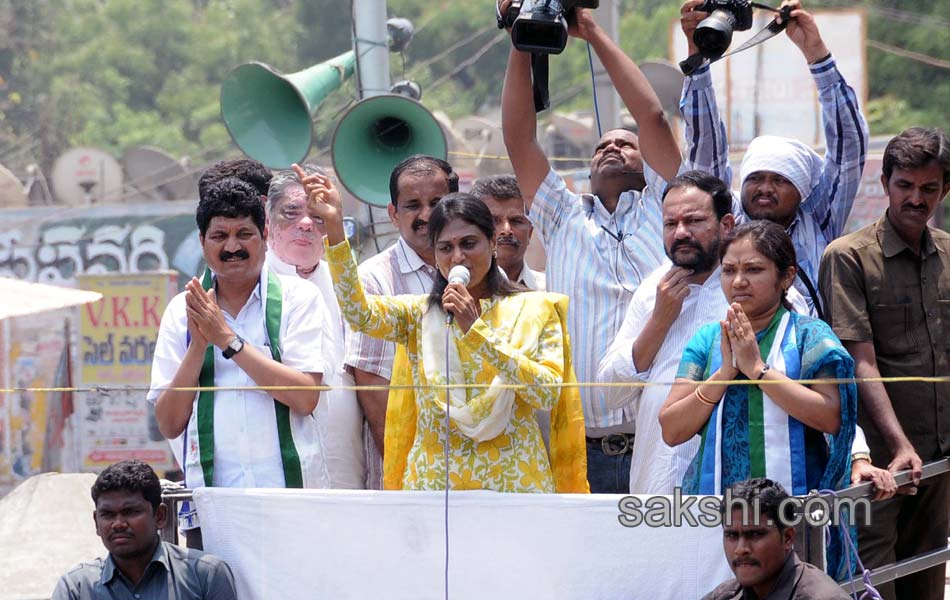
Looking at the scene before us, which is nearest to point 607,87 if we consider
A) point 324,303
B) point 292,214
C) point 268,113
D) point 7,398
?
point 268,113

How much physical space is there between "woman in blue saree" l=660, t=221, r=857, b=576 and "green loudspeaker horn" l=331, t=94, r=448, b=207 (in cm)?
277

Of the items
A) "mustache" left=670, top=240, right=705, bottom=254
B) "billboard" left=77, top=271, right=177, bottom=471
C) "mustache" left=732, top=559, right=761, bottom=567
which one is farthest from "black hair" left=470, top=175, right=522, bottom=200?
"billboard" left=77, top=271, right=177, bottom=471

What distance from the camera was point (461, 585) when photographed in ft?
12.9

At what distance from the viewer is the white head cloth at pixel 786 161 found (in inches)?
179

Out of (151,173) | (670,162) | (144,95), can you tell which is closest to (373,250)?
(670,162)

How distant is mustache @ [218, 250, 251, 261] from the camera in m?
4.20

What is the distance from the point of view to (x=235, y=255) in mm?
4207

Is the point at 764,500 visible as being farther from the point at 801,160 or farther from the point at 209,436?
the point at 209,436

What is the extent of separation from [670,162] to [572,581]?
1.57m

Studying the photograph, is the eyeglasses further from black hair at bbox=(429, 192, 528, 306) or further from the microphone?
the microphone

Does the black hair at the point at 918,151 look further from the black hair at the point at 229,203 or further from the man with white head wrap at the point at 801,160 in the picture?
the black hair at the point at 229,203

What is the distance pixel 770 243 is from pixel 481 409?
3.01ft

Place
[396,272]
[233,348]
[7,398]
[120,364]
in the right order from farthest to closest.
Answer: [120,364]
[7,398]
[396,272]
[233,348]

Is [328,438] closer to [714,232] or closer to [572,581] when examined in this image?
[572,581]
